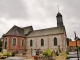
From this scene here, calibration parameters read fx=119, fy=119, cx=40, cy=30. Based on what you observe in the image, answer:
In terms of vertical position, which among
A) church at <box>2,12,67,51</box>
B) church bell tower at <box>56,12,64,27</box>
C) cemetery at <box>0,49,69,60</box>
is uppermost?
church bell tower at <box>56,12,64,27</box>

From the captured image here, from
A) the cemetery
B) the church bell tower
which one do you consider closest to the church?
the church bell tower

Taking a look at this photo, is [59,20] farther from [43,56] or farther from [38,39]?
[43,56]

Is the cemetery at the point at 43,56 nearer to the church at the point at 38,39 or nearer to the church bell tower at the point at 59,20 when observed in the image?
the church at the point at 38,39

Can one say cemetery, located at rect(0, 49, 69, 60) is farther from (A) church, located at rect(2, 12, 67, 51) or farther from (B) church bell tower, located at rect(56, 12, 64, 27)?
(B) church bell tower, located at rect(56, 12, 64, 27)

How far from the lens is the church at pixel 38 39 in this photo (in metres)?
37.7

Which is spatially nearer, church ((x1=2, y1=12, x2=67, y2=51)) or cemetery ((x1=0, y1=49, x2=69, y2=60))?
cemetery ((x1=0, y1=49, x2=69, y2=60))

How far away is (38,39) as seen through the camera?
1646 inches

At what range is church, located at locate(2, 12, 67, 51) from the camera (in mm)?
37688

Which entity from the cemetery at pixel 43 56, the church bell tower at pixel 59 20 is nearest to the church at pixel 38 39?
the church bell tower at pixel 59 20

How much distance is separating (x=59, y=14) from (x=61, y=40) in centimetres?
958

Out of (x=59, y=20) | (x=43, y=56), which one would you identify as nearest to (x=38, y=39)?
(x=59, y=20)

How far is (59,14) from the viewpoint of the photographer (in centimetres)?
4119

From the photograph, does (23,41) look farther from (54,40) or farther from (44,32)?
(54,40)

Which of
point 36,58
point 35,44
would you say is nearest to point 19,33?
point 35,44
